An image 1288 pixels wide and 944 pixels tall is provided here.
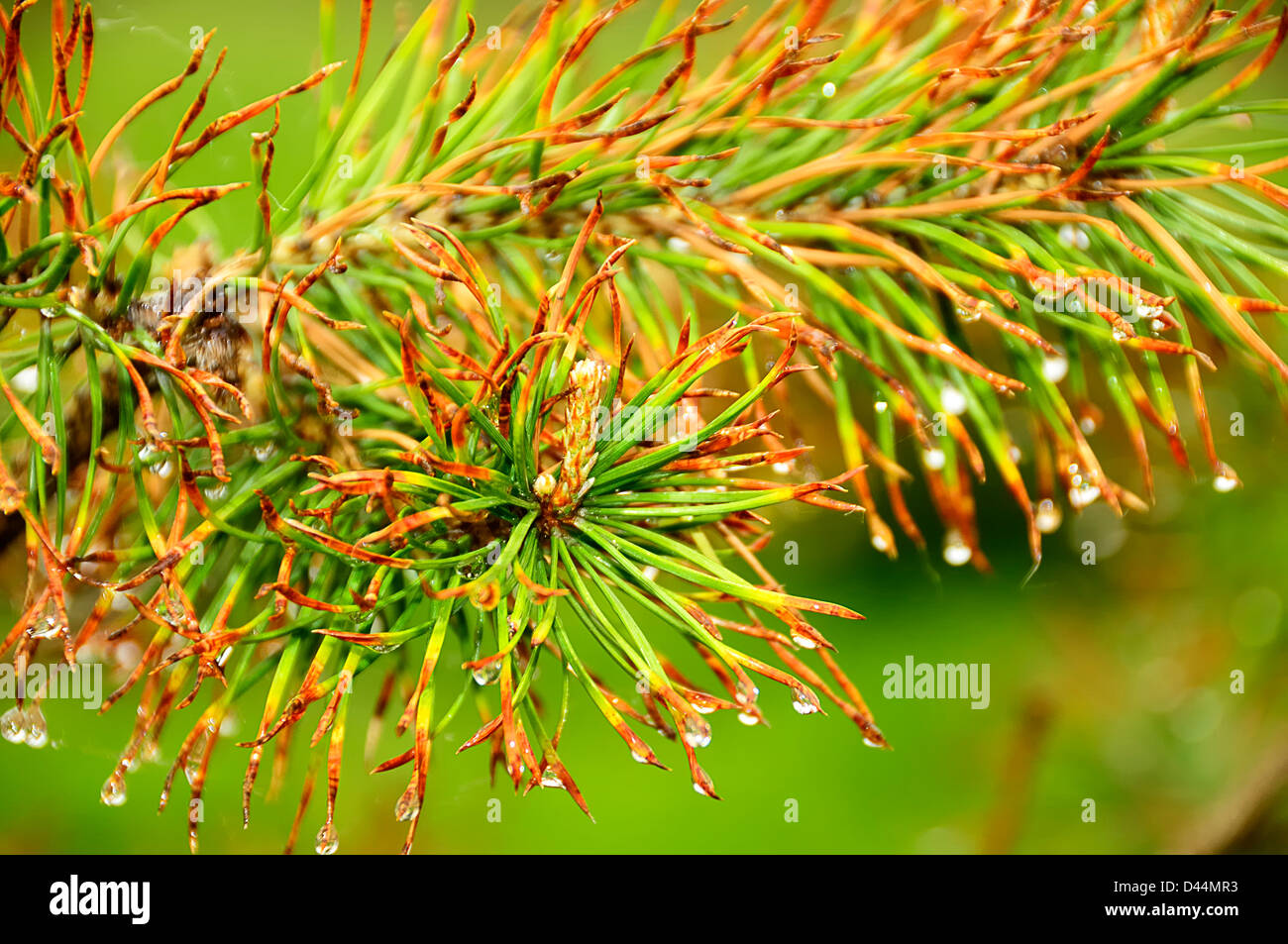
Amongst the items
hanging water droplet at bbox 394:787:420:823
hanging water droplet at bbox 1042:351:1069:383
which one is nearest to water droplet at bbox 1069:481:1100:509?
hanging water droplet at bbox 1042:351:1069:383

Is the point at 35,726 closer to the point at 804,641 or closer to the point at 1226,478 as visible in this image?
the point at 804,641

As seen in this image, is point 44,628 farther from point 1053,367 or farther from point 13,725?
point 1053,367

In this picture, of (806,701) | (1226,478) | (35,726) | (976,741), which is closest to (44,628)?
(35,726)

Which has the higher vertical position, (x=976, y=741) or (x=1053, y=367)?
(x=1053, y=367)

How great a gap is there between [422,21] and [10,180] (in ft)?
0.26

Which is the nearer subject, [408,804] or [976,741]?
[408,804]

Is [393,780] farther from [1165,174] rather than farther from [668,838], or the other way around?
[1165,174]

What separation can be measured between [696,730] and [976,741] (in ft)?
1.29

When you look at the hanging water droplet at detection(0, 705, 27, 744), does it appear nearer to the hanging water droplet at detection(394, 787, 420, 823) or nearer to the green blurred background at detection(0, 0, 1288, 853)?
the hanging water droplet at detection(394, 787, 420, 823)

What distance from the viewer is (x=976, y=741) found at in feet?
1.52

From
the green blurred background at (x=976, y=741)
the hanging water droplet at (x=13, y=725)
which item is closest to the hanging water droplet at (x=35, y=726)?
the hanging water droplet at (x=13, y=725)

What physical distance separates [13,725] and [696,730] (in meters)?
0.13

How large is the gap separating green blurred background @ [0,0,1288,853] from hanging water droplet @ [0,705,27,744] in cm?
23

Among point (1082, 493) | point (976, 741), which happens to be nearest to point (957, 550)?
point (1082, 493)
